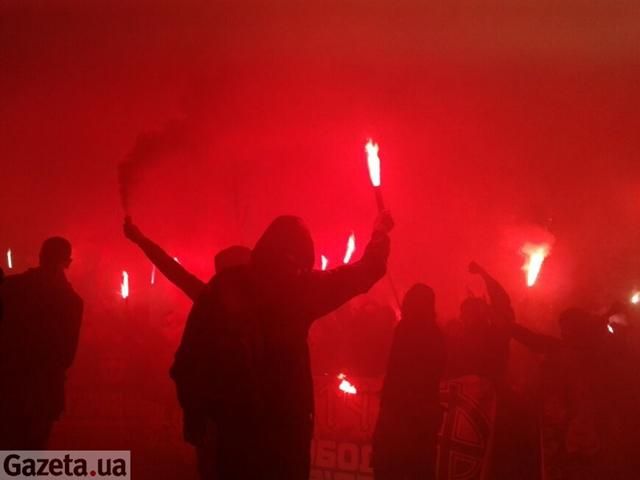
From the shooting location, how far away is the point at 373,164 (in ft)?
9.81

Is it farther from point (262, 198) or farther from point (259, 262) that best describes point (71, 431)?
point (262, 198)

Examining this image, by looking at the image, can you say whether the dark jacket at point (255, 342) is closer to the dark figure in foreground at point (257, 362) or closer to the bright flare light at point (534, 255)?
the dark figure in foreground at point (257, 362)

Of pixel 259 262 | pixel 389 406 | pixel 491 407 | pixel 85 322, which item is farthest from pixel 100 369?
pixel 259 262

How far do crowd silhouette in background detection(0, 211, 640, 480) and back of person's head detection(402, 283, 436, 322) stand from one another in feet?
0.03

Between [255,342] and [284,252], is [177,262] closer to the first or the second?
[284,252]

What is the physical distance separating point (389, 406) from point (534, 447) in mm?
1311

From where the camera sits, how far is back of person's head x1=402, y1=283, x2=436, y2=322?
446 cm

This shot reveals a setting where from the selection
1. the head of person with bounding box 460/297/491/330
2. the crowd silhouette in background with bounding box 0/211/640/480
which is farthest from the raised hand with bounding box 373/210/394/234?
the head of person with bounding box 460/297/491/330

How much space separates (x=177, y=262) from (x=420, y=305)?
1807 mm

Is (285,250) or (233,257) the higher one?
(233,257)

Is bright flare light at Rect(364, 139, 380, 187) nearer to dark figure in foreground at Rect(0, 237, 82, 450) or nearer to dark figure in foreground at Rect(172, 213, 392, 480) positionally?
dark figure in foreground at Rect(172, 213, 392, 480)
